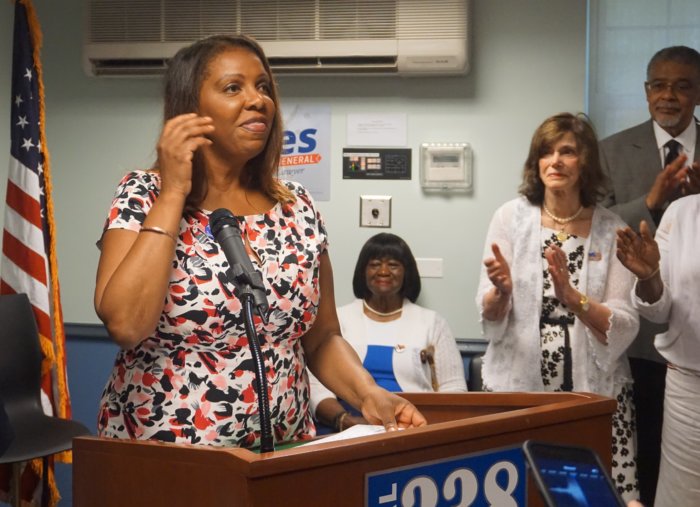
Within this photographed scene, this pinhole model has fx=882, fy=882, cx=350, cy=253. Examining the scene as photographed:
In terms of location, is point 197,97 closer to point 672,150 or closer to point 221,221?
point 221,221

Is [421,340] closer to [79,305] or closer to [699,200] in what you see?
[699,200]

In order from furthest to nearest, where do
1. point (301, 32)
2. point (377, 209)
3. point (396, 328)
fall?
point (377, 209) < point (301, 32) < point (396, 328)

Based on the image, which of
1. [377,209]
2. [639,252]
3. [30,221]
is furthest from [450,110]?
[30,221]

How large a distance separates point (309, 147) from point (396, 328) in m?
0.98

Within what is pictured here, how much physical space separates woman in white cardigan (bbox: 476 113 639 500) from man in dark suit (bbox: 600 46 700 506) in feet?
0.34

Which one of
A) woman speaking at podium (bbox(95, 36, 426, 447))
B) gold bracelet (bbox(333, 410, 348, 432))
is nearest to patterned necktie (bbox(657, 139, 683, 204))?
gold bracelet (bbox(333, 410, 348, 432))

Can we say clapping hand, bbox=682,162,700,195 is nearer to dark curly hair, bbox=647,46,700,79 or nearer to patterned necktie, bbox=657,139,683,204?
patterned necktie, bbox=657,139,683,204

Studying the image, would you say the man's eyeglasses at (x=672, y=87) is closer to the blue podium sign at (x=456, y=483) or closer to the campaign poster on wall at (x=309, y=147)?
the campaign poster on wall at (x=309, y=147)

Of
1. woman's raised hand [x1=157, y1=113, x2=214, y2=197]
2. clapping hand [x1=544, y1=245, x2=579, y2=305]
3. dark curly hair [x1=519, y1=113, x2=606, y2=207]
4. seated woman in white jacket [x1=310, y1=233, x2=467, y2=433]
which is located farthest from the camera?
seated woman in white jacket [x1=310, y1=233, x2=467, y2=433]

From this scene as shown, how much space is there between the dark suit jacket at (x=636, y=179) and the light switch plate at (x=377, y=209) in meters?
1.15

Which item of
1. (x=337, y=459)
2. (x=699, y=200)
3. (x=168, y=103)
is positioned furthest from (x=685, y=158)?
(x=337, y=459)

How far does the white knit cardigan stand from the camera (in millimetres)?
2908

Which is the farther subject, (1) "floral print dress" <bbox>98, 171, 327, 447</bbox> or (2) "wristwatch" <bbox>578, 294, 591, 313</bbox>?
(2) "wristwatch" <bbox>578, 294, 591, 313</bbox>

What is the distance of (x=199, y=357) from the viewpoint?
149 centimetres
